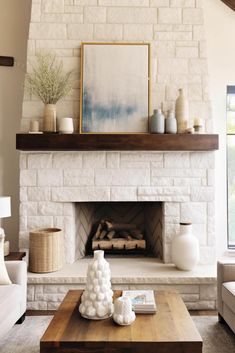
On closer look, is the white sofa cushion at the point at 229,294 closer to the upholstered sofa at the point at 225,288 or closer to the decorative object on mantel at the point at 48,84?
the upholstered sofa at the point at 225,288

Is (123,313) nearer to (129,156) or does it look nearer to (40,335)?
(40,335)

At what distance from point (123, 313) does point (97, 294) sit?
0.18m

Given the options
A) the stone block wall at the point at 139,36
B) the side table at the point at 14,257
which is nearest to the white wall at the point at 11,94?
the stone block wall at the point at 139,36

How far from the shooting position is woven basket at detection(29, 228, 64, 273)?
3.17m

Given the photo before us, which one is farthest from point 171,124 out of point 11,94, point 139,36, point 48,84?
point 11,94

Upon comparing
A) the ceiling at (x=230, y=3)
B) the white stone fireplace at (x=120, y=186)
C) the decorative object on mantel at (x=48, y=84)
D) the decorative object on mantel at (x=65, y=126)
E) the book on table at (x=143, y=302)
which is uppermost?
the ceiling at (x=230, y=3)

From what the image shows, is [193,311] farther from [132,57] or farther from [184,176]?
[132,57]

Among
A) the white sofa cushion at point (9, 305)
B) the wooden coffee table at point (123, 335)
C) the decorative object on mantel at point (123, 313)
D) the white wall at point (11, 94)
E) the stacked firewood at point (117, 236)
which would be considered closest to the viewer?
the wooden coffee table at point (123, 335)

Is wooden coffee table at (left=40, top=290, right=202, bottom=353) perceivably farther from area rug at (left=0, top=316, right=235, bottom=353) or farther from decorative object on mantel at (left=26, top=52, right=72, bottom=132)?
decorative object on mantel at (left=26, top=52, right=72, bottom=132)

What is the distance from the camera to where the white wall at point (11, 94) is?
12.7 ft

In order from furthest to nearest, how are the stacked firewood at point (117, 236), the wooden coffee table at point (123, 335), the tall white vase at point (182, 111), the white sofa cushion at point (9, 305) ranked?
the stacked firewood at point (117, 236) → the tall white vase at point (182, 111) → the white sofa cushion at point (9, 305) → the wooden coffee table at point (123, 335)

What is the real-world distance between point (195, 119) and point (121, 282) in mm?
1713

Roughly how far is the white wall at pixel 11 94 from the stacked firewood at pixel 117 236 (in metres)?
0.93

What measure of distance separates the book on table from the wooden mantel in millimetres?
1494
